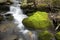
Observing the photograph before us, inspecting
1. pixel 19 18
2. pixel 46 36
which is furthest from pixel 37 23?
pixel 19 18

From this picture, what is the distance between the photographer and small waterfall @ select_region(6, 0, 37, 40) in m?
7.92

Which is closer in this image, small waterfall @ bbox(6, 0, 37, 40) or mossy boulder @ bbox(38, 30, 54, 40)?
mossy boulder @ bbox(38, 30, 54, 40)

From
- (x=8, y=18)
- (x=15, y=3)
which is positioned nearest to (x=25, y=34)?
(x=8, y=18)

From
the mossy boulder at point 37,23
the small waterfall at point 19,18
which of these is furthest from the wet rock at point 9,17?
the mossy boulder at point 37,23

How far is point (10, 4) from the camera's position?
428 inches

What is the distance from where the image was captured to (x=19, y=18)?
9.80m

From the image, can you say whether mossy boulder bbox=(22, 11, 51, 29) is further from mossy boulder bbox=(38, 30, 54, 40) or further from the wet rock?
the wet rock

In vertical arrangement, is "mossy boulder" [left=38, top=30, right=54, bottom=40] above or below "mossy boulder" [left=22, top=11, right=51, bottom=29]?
below

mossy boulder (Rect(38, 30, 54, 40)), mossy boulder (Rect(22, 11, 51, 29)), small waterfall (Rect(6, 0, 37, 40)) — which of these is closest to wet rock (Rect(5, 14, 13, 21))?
small waterfall (Rect(6, 0, 37, 40))

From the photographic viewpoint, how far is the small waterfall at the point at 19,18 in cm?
792

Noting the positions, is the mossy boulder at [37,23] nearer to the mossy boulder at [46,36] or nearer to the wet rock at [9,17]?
the mossy boulder at [46,36]

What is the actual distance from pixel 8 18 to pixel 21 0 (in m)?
2.19

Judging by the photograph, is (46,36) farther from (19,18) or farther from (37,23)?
(19,18)

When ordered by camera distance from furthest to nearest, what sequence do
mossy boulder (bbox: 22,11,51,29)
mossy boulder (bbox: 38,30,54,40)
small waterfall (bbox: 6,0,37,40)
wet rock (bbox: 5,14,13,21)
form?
wet rock (bbox: 5,14,13,21) < mossy boulder (bbox: 22,11,51,29) < small waterfall (bbox: 6,0,37,40) < mossy boulder (bbox: 38,30,54,40)
